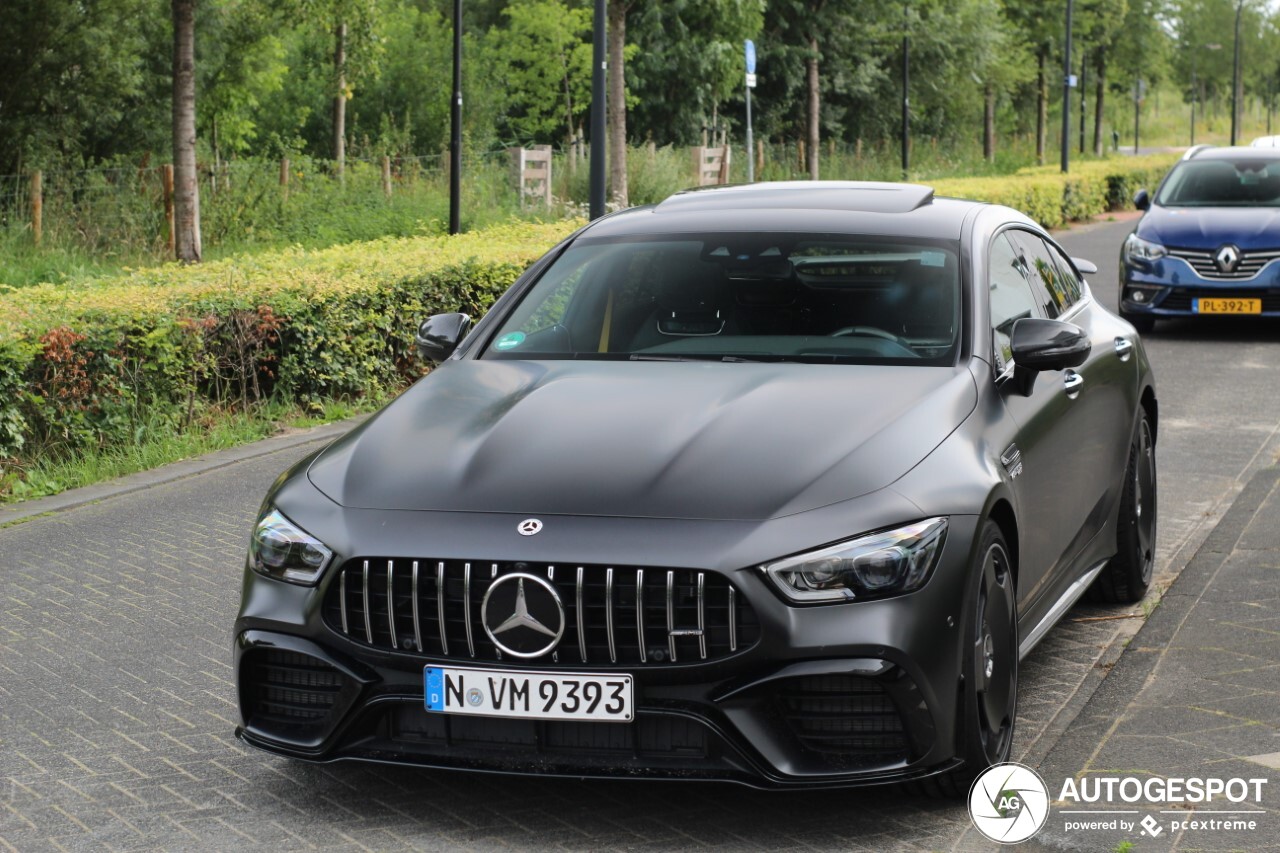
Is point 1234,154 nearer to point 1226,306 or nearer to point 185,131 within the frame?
point 1226,306

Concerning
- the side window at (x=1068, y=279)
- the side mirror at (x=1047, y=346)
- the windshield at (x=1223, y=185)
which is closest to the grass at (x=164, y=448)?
the side window at (x=1068, y=279)

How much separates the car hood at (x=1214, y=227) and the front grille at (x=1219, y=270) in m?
0.05

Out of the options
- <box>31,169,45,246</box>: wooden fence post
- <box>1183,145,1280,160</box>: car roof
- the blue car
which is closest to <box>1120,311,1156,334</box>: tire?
the blue car

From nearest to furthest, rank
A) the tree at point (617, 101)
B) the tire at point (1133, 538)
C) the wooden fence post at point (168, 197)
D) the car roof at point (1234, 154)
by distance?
the tire at point (1133, 538) < the car roof at point (1234, 154) < the wooden fence post at point (168, 197) < the tree at point (617, 101)

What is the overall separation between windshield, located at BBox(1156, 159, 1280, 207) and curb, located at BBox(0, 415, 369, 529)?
8968mm

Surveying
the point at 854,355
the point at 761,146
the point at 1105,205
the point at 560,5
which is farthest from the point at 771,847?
the point at 560,5

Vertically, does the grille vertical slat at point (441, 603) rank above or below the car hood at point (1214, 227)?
below

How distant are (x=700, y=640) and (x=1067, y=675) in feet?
7.01

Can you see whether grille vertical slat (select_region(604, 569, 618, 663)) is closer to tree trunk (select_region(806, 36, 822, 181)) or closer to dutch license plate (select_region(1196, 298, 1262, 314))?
dutch license plate (select_region(1196, 298, 1262, 314))

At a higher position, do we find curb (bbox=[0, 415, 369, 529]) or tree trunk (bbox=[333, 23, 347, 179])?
tree trunk (bbox=[333, 23, 347, 179])

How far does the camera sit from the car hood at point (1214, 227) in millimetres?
15531

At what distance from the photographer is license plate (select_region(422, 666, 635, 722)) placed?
4117mm

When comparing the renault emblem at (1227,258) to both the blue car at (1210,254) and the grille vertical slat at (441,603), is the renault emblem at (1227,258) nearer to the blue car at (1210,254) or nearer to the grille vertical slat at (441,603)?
the blue car at (1210,254)

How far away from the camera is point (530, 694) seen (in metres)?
4.15
